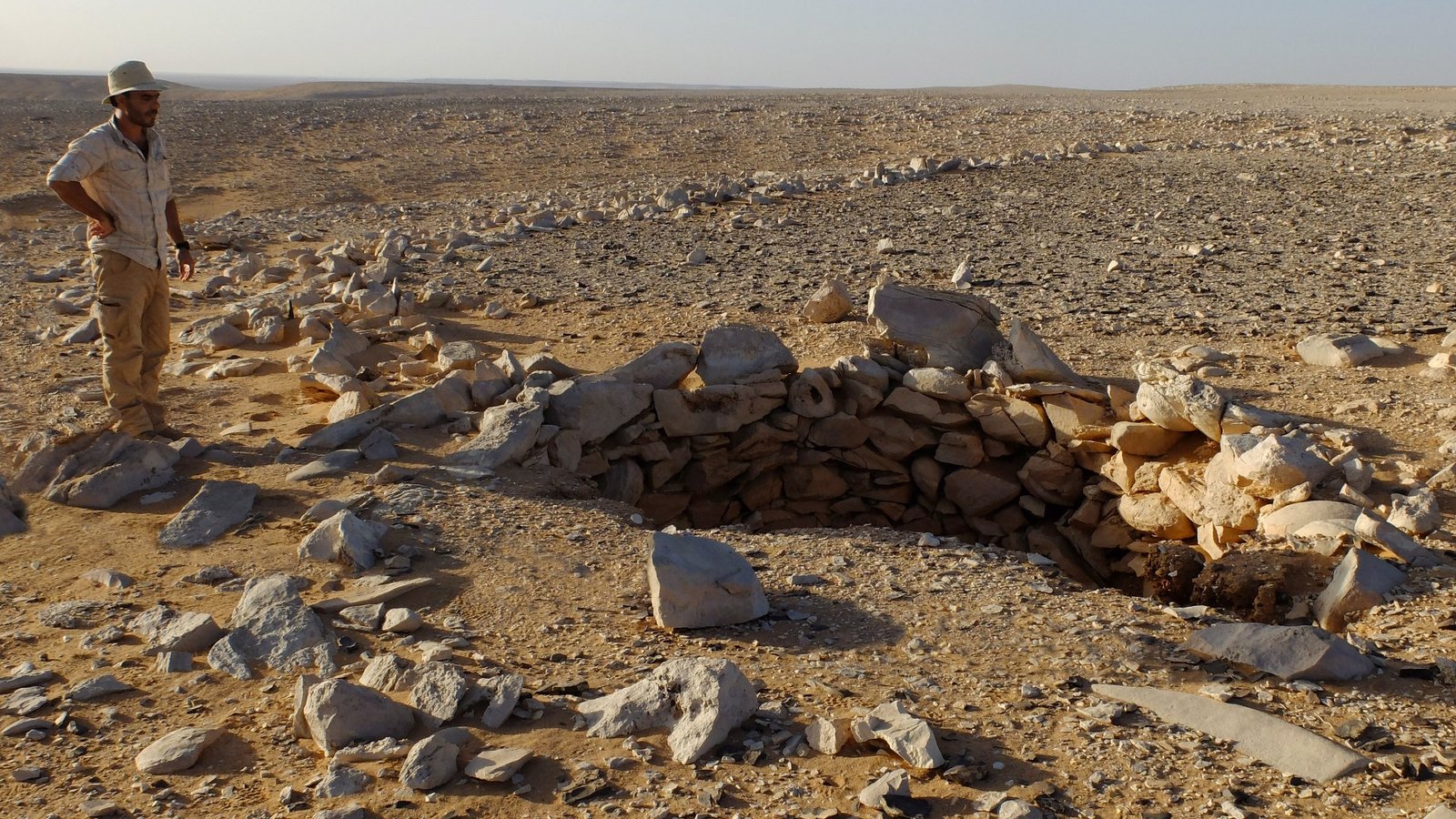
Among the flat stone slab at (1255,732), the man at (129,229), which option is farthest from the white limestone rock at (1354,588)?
the man at (129,229)

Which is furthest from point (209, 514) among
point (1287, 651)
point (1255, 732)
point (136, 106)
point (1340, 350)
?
point (1340, 350)

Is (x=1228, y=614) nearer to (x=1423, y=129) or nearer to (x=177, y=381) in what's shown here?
(x=177, y=381)

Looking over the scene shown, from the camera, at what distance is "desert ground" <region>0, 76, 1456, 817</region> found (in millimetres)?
2695

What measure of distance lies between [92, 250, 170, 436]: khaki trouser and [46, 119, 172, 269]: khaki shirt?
0.08m

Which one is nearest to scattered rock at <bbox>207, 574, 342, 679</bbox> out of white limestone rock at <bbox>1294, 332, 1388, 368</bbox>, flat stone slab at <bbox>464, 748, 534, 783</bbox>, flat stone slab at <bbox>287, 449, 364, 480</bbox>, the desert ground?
the desert ground

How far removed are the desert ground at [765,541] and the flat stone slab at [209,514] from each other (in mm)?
47

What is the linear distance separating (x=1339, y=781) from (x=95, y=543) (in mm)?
4081

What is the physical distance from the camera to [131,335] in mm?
5027

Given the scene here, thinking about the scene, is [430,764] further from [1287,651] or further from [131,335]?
[131,335]

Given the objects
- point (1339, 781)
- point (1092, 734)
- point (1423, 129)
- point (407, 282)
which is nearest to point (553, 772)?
point (1092, 734)

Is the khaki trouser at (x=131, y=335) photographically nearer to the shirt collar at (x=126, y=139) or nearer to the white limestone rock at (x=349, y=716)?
the shirt collar at (x=126, y=139)

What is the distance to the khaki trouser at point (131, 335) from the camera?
4.93m

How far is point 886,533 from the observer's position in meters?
4.64

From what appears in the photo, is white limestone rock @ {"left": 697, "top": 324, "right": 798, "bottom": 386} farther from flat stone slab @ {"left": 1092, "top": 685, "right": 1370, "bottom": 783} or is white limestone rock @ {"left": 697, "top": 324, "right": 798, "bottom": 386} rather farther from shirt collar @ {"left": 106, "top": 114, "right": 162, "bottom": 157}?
flat stone slab @ {"left": 1092, "top": 685, "right": 1370, "bottom": 783}
